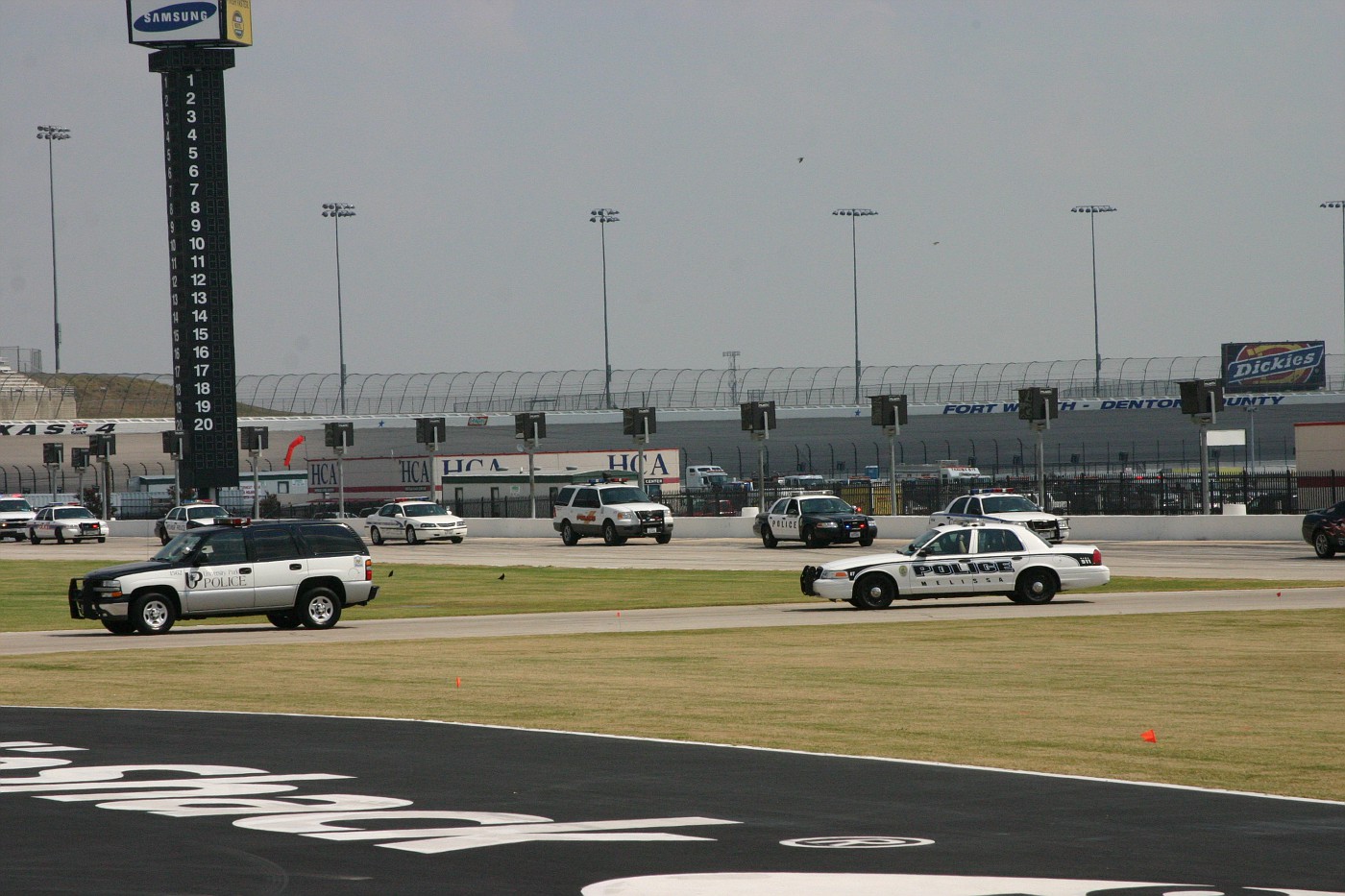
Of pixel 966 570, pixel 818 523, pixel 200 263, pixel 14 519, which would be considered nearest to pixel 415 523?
pixel 818 523

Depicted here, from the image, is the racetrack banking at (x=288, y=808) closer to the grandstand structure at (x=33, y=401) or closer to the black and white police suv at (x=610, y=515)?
the black and white police suv at (x=610, y=515)

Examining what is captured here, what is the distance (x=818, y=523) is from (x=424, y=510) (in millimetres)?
15960

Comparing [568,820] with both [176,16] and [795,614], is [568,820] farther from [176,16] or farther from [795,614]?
[176,16]

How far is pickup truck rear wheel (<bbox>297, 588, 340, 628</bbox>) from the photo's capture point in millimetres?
24422

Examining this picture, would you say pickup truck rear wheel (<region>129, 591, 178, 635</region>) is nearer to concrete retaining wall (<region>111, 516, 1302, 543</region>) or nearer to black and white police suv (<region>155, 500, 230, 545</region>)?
concrete retaining wall (<region>111, 516, 1302, 543</region>)

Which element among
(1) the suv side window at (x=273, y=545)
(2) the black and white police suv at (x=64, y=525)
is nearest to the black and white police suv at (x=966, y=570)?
(1) the suv side window at (x=273, y=545)

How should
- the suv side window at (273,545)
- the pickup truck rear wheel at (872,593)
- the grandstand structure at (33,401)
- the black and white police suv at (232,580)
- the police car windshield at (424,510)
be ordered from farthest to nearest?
the grandstand structure at (33,401) → the police car windshield at (424,510) → the pickup truck rear wheel at (872,593) → the suv side window at (273,545) → the black and white police suv at (232,580)

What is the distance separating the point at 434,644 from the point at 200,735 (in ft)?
27.5

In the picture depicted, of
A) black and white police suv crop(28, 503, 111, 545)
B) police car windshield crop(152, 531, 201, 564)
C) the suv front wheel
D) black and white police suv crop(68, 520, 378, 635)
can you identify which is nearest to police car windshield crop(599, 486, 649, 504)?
the suv front wheel

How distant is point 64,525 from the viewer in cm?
6059

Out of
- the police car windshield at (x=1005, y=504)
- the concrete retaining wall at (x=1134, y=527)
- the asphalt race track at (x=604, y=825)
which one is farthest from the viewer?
the concrete retaining wall at (x=1134, y=527)

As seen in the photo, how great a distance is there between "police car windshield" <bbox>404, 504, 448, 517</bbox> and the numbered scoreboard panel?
21.8 metres

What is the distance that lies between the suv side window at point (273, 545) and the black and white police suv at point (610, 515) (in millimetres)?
25790

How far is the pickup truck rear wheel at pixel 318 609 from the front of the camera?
24.4m
